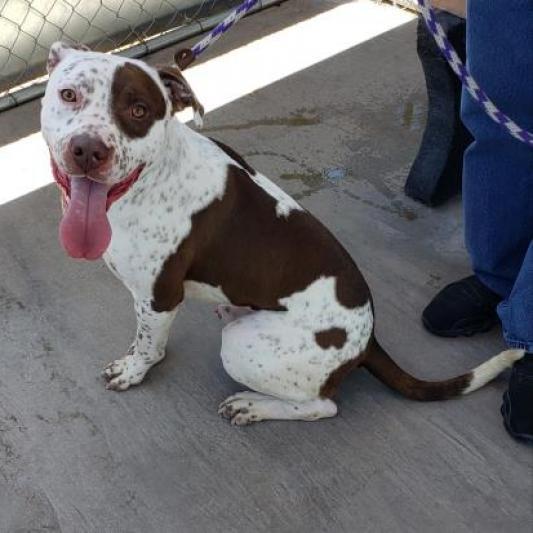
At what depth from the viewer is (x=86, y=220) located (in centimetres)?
238

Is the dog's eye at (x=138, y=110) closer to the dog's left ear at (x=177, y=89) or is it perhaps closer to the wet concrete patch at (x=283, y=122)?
the dog's left ear at (x=177, y=89)

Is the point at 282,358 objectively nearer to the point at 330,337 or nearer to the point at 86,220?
the point at 330,337

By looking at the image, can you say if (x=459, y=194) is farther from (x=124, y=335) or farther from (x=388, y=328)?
(x=124, y=335)

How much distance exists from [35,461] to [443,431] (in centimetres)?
141

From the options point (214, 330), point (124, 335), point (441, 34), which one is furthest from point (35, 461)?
point (441, 34)

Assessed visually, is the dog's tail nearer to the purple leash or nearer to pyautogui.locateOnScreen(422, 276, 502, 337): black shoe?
pyautogui.locateOnScreen(422, 276, 502, 337): black shoe

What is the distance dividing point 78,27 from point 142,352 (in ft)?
9.75

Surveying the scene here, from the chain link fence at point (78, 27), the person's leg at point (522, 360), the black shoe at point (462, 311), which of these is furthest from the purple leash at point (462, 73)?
the chain link fence at point (78, 27)

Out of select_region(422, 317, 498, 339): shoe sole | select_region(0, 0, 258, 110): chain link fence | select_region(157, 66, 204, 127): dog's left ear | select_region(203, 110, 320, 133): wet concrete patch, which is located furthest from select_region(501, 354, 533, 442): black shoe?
select_region(0, 0, 258, 110): chain link fence

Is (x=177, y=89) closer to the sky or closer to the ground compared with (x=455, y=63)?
closer to the ground

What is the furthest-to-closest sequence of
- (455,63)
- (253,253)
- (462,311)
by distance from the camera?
(462,311) → (253,253) → (455,63)

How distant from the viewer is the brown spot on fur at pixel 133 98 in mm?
2287

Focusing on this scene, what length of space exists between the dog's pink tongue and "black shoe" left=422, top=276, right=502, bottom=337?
4.78 feet

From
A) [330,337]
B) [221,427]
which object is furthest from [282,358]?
[221,427]
